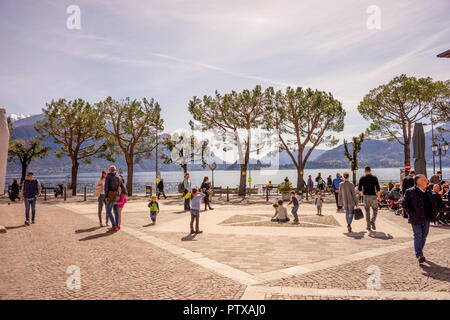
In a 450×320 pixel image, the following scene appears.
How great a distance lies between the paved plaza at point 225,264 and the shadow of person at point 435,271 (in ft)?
0.05

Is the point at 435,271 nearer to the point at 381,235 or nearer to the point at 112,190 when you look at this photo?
the point at 381,235

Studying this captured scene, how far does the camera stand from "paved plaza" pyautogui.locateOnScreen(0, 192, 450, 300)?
4289 millimetres

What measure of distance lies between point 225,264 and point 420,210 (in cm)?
382

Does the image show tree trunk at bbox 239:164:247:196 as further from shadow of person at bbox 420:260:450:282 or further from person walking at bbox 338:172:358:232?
shadow of person at bbox 420:260:450:282

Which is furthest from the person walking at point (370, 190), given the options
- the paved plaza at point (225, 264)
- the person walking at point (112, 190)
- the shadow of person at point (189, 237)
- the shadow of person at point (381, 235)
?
the person walking at point (112, 190)

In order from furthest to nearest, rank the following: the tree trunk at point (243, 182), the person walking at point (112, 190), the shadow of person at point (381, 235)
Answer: the tree trunk at point (243, 182), the person walking at point (112, 190), the shadow of person at point (381, 235)

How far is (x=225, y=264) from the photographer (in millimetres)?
5719

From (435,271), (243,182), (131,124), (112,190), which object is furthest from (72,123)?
(435,271)

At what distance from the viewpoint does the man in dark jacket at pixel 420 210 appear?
572cm

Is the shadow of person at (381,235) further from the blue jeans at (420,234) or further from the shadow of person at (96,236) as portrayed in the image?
the shadow of person at (96,236)

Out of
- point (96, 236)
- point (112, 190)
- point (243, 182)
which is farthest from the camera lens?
point (243, 182)

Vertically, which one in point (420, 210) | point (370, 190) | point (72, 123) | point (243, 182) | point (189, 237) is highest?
point (72, 123)

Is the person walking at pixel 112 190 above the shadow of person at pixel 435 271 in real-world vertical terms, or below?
above
